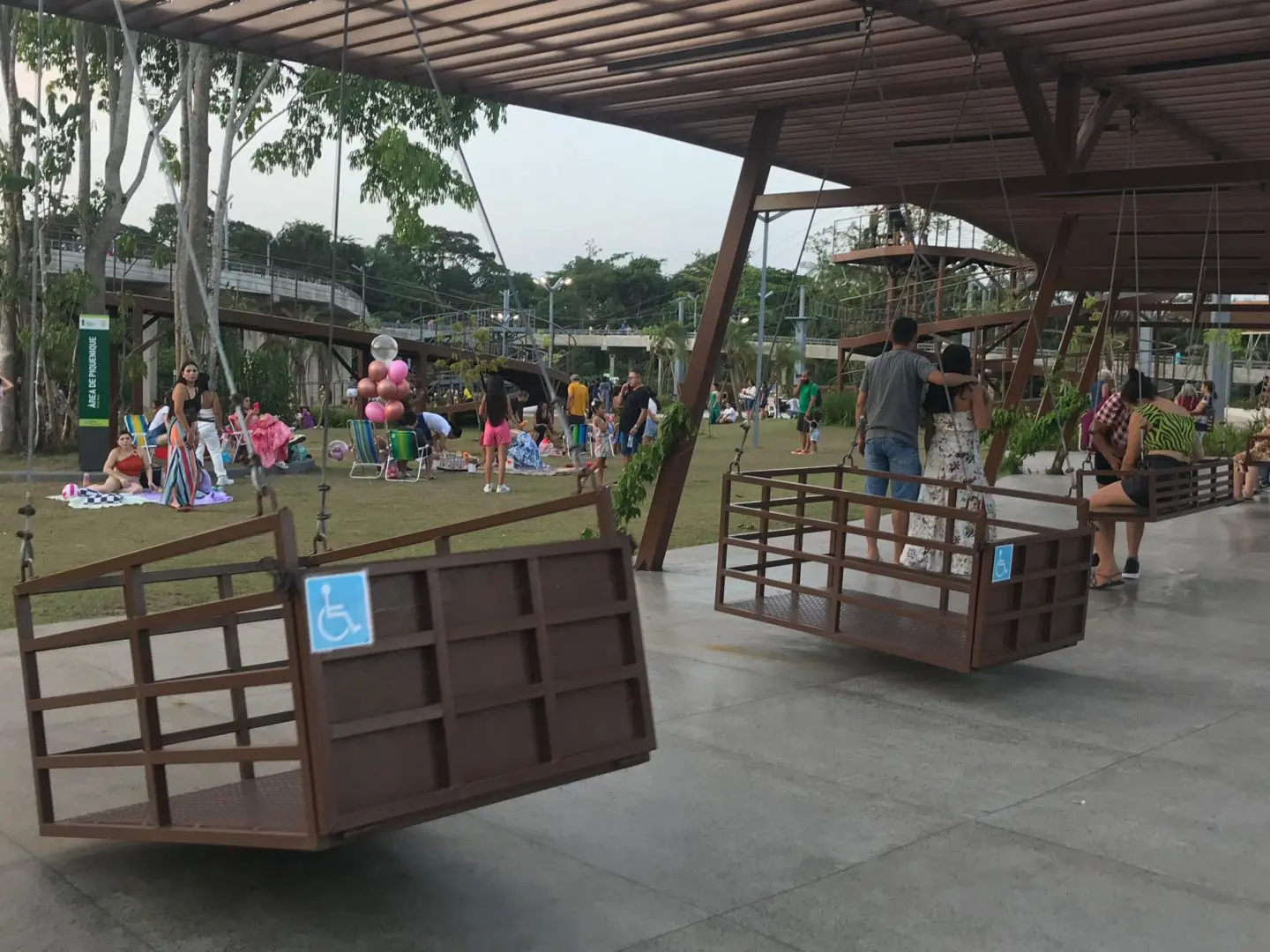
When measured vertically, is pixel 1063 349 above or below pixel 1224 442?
above

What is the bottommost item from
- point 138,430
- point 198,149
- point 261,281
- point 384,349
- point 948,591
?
Result: point 138,430

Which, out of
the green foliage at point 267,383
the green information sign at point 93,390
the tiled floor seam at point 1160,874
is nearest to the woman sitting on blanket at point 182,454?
the green information sign at point 93,390

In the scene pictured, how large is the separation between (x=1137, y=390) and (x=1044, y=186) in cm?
174

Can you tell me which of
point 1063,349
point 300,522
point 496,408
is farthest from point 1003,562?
point 496,408

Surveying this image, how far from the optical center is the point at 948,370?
773cm

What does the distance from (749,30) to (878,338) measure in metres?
22.6

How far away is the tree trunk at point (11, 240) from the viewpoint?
67.9 ft

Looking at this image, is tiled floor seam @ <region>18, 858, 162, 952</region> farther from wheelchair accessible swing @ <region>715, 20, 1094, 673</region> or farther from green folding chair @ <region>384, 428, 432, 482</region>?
green folding chair @ <region>384, 428, 432, 482</region>

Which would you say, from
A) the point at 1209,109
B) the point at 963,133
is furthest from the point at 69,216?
the point at 1209,109

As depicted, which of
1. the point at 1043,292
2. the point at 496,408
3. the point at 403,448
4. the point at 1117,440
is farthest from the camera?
the point at 403,448

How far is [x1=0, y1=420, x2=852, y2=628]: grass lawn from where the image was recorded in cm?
870

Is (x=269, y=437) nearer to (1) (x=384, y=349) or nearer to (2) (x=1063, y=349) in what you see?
(1) (x=384, y=349)

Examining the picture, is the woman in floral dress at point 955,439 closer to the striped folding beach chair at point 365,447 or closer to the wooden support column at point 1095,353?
the wooden support column at point 1095,353

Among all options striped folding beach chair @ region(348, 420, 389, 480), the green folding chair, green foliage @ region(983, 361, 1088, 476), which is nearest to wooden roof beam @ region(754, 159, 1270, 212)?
green foliage @ region(983, 361, 1088, 476)
